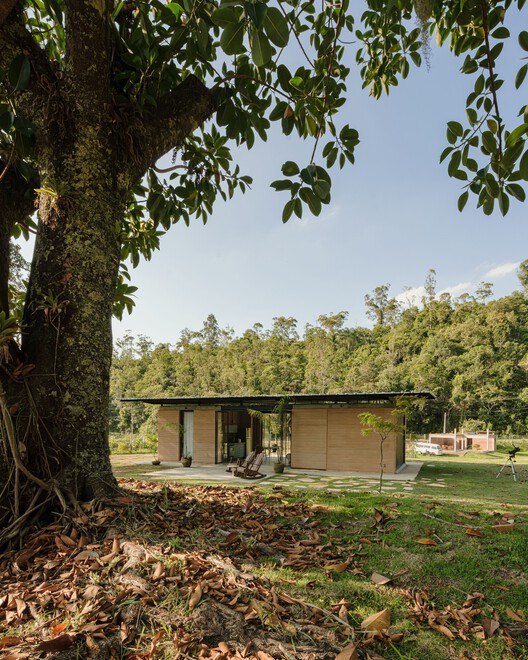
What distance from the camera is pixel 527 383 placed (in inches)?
1453

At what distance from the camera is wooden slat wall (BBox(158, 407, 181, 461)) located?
15852mm

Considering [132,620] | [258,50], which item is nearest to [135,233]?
[258,50]

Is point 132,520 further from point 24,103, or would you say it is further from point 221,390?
point 221,390

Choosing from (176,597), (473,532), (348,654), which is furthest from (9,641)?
(473,532)

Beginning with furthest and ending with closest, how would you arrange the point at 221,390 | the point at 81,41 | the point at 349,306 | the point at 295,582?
the point at 349,306, the point at 221,390, the point at 81,41, the point at 295,582

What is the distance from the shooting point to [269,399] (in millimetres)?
13758

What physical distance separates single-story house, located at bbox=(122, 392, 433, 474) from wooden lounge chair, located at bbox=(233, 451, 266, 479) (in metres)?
1.96

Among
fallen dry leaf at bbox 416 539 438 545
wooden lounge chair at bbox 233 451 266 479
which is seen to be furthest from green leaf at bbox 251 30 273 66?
wooden lounge chair at bbox 233 451 266 479

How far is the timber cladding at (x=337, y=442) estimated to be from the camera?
12930 mm

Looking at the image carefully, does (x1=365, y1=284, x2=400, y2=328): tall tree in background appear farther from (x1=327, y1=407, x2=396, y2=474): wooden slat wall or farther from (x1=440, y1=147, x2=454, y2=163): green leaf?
(x1=440, y1=147, x2=454, y2=163): green leaf

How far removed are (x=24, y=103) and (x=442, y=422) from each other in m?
40.0

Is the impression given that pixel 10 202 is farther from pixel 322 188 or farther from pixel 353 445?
pixel 353 445

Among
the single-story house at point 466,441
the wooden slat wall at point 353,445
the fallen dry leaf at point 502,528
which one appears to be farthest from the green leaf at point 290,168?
the single-story house at point 466,441

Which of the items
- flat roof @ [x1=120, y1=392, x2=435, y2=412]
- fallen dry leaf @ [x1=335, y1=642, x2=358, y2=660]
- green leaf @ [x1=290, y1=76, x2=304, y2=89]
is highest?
green leaf @ [x1=290, y1=76, x2=304, y2=89]
